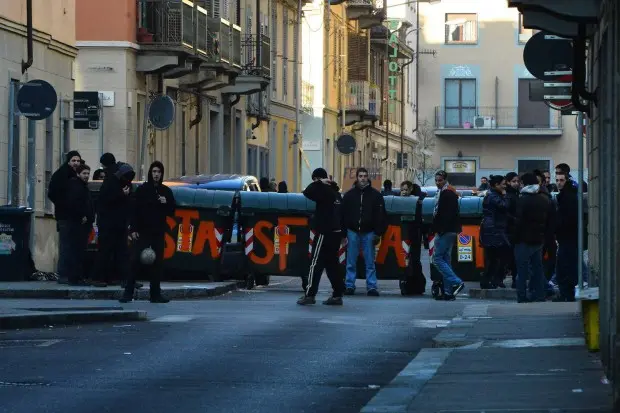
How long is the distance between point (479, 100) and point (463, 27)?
12.6 feet

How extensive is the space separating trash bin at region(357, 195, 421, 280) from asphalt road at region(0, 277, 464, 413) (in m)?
4.94

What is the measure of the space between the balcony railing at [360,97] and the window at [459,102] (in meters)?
24.4

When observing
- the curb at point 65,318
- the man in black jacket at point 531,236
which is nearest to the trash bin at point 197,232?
the man in black jacket at point 531,236

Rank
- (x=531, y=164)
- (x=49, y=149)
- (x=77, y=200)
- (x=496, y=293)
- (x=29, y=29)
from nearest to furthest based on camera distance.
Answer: (x=77, y=200) < (x=496, y=293) < (x=29, y=29) < (x=49, y=149) < (x=531, y=164)

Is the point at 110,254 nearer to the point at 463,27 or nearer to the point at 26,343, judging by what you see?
the point at 26,343

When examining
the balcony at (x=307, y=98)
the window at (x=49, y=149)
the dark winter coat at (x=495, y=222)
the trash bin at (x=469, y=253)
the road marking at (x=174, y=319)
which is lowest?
the road marking at (x=174, y=319)

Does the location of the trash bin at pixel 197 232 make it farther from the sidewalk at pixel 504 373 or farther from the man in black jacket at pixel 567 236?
the sidewalk at pixel 504 373

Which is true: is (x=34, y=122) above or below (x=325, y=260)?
above

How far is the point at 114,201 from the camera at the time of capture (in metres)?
24.2

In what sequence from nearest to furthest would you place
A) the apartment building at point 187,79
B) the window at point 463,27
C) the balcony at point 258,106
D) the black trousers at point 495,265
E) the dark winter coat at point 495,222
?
the dark winter coat at point 495,222 → the black trousers at point 495,265 → the apartment building at point 187,79 → the balcony at point 258,106 → the window at point 463,27

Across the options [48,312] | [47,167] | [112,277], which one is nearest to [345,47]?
[47,167]

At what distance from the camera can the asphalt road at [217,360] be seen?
38.0 feet

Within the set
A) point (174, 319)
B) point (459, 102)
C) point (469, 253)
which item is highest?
point (459, 102)

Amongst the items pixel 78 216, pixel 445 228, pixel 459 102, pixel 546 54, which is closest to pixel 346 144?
pixel 445 228
